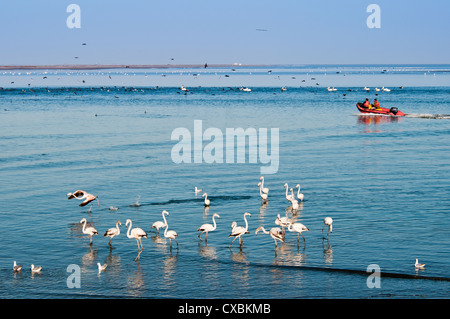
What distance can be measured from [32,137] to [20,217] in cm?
2439

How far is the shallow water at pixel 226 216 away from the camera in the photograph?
52.1 feet

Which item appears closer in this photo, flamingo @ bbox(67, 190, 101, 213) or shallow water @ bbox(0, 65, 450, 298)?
shallow water @ bbox(0, 65, 450, 298)

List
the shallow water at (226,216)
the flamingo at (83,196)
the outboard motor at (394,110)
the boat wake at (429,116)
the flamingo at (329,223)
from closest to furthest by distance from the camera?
the shallow water at (226,216)
the flamingo at (329,223)
the flamingo at (83,196)
the boat wake at (429,116)
the outboard motor at (394,110)

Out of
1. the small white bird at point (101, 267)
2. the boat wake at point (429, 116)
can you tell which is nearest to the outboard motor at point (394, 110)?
the boat wake at point (429, 116)

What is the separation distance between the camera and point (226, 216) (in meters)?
22.5

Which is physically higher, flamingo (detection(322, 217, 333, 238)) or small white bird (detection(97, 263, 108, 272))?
flamingo (detection(322, 217, 333, 238))

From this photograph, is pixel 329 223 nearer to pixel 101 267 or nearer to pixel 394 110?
pixel 101 267

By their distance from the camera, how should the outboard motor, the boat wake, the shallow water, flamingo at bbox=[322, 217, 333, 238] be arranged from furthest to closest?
the outboard motor
the boat wake
flamingo at bbox=[322, 217, 333, 238]
the shallow water

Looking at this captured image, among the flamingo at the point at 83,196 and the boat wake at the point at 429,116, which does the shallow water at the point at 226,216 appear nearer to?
the flamingo at the point at 83,196

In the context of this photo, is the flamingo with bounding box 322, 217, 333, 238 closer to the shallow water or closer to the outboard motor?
the shallow water

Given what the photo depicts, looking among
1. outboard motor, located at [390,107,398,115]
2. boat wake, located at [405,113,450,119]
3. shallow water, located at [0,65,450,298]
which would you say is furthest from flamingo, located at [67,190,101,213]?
boat wake, located at [405,113,450,119]

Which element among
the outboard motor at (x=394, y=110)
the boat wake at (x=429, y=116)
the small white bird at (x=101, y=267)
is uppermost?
the outboard motor at (x=394, y=110)

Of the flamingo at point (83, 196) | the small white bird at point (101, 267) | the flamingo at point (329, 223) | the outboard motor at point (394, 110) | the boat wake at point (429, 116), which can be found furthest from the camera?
A: the outboard motor at point (394, 110)

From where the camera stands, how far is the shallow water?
15875mm
